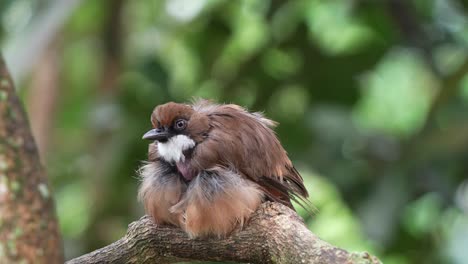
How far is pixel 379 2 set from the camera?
5.63 metres

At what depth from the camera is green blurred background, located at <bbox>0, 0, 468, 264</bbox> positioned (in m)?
5.18

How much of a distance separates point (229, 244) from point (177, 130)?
0.57m

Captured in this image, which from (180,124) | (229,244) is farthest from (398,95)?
(229,244)

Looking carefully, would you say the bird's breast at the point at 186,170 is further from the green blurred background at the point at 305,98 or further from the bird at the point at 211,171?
the green blurred background at the point at 305,98

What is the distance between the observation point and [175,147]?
3.04 metres

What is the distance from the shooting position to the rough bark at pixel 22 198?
1688mm

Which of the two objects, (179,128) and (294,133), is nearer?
(179,128)

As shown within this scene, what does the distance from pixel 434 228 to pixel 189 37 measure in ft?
6.87

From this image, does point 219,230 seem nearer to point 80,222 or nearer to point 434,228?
point 434,228

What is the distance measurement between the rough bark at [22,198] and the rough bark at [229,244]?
77 centimetres

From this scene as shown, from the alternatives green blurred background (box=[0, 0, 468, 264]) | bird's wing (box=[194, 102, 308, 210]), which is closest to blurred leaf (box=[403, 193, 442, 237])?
green blurred background (box=[0, 0, 468, 264])

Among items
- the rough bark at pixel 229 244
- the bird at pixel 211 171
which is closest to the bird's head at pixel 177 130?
the bird at pixel 211 171

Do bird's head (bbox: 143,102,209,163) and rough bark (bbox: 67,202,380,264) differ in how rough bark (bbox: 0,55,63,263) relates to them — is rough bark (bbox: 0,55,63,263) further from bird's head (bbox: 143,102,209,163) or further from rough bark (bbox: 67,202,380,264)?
bird's head (bbox: 143,102,209,163)

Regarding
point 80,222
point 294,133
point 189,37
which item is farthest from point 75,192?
point 294,133
